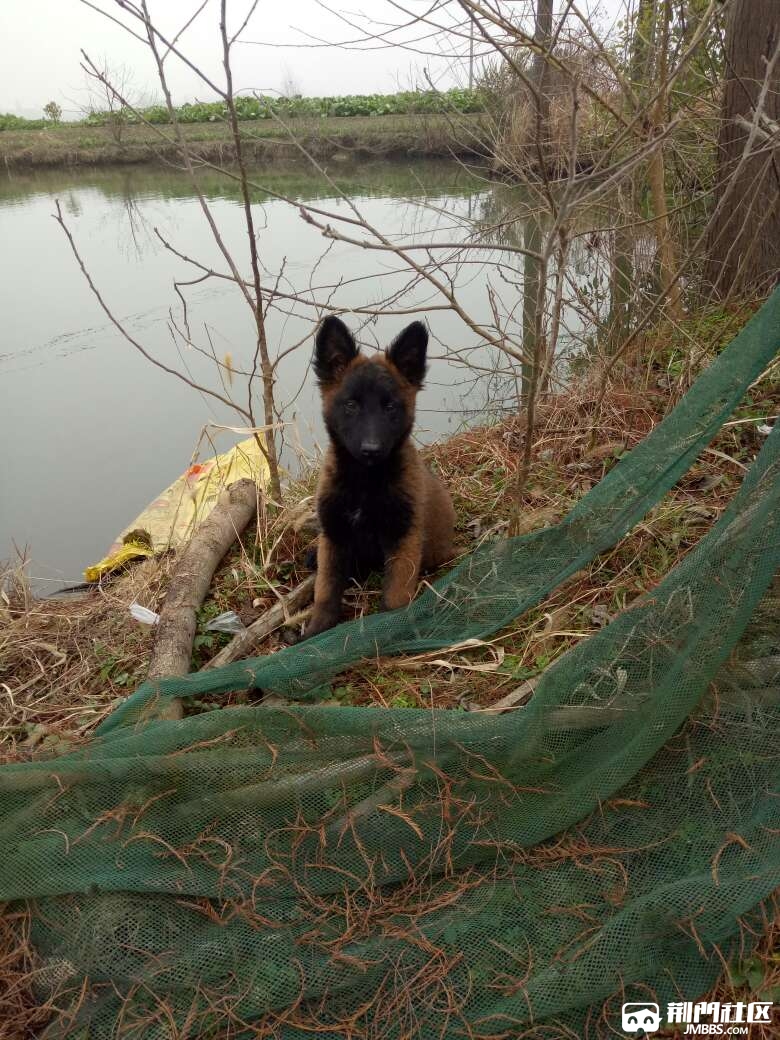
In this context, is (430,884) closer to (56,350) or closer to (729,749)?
(729,749)

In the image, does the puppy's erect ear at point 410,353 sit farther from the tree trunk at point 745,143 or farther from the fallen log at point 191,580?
the tree trunk at point 745,143

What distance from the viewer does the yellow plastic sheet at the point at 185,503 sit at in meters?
5.68

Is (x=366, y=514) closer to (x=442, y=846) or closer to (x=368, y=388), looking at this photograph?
(x=368, y=388)

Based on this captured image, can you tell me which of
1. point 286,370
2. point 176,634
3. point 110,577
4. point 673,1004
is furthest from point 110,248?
point 673,1004

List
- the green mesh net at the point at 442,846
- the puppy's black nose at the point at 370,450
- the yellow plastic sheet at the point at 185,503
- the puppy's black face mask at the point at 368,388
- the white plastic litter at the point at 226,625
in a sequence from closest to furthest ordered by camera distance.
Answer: the green mesh net at the point at 442,846
the puppy's black nose at the point at 370,450
the puppy's black face mask at the point at 368,388
the white plastic litter at the point at 226,625
the yellow plastic sheet at the point at 185,503

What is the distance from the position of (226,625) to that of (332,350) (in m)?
1.57

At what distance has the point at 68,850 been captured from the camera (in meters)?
2.38

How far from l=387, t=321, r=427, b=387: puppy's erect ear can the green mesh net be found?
73.4 inches

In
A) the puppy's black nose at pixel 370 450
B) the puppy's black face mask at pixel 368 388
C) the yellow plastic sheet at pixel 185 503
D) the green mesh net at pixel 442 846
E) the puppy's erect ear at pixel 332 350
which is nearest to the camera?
the green mesh net at pixel 442 846

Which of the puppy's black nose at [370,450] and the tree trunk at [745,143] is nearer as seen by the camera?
the puppy's black nose at [370,450]

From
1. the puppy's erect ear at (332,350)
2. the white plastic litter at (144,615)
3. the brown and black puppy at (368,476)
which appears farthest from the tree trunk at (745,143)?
the white plastic litter at (144,615)

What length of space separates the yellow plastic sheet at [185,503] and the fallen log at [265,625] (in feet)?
5.50

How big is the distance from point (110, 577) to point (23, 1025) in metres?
3.57

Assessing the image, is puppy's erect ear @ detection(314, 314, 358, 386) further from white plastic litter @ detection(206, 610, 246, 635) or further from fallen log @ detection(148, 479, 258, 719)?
white plastic litter @ detection(206, 610, 246, 635)
